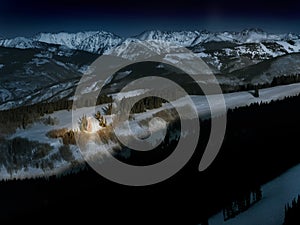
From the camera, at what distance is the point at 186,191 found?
68.7ft

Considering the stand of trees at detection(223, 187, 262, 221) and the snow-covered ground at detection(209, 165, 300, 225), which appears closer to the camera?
the snow-covered ground at detection(209, 165, 300, 225)

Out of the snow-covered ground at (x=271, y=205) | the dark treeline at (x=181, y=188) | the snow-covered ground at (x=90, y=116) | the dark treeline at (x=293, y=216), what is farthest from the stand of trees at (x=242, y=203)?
the snow-covered ground at (x=90, y=116)

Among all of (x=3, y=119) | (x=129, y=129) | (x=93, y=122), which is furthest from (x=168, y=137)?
(x=3, y=119)

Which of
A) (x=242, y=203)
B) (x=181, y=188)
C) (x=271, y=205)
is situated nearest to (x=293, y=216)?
(x=271, y=205)

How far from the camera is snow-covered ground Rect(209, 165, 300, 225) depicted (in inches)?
596

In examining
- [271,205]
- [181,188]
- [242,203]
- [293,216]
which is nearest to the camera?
[293,216]

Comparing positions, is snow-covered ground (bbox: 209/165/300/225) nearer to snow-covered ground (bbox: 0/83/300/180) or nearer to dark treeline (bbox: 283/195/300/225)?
dark treeline (bbox: 283/195/300/225)

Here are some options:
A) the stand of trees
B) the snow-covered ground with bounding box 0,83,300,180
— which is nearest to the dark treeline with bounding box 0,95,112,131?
the snow-covered ground with bounding box 0,83,300,180

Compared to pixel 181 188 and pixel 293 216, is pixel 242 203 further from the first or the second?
pixel 293 216

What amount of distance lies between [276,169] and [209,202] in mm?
3810

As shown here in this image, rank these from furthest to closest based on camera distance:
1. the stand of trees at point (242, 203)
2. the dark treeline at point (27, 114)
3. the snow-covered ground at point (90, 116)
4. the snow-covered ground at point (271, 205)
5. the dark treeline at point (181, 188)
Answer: the dark treeline at point (27, 114)
the snow-covered ground at point (90, 116)
the dark treeline at point (181, 188)
the stand of trees at point (242, 203)
the snow-covered ground at point (271, 205)

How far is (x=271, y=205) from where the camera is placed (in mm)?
16016

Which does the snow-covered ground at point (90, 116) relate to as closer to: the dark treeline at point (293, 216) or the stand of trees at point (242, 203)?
the stand of trees at point (242, 203)

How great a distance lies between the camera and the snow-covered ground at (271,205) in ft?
49.6
